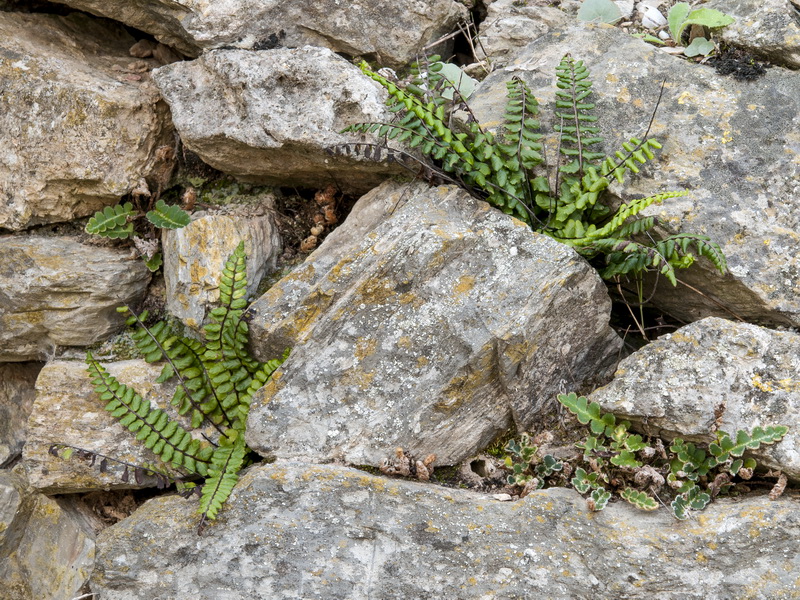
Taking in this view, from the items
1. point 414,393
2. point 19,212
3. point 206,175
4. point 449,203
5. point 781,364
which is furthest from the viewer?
point 206,175

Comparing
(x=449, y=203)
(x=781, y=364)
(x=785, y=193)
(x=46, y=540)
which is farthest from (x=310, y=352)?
(x=785, y=193)

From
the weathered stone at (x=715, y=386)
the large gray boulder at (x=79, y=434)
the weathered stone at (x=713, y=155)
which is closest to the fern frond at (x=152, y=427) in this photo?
the large gray boulder at (x=79, y=434)

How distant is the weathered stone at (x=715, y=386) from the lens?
151 inches

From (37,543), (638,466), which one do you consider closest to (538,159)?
(638,466)

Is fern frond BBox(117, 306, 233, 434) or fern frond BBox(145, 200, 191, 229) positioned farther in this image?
fern frond BBox(145, 200, 191, 229)

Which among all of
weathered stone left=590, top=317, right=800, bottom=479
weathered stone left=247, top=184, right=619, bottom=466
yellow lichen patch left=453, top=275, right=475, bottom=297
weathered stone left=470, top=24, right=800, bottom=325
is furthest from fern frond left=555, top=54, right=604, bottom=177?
weathered stone left=590, top=317, right=800, bottom=479

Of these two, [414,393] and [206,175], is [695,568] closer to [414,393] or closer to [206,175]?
[414,393]

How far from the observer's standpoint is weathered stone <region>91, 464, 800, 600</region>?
11.9 feet

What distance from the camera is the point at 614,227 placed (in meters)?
4.34

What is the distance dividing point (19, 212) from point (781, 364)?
5.10 metres

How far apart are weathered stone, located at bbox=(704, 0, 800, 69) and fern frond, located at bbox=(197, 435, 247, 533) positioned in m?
4.29

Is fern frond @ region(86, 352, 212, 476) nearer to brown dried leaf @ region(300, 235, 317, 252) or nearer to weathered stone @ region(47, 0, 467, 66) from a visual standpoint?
brown dried leaf @ region(300, 235, 317, 252)

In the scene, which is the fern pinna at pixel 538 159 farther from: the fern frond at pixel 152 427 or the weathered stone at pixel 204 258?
the fern frond at pixel 152 427

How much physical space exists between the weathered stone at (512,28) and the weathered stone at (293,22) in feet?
1.40
